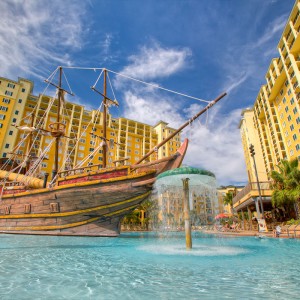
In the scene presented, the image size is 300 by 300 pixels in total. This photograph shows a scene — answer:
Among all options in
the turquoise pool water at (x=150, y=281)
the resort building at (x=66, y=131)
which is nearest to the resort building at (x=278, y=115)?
the resort building at (x=66, y=131)

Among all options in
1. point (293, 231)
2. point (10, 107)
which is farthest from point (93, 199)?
point (10, 107)

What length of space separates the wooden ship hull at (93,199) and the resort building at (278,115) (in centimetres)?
1375

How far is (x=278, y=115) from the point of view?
143 feet

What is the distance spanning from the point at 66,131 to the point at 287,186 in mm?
44615

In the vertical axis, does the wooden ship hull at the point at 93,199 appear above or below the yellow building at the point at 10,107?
below

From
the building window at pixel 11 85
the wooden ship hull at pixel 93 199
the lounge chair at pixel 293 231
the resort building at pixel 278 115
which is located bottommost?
the lounge chair at pixel 293 231

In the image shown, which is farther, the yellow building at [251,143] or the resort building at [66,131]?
the yellow building at [251,143]

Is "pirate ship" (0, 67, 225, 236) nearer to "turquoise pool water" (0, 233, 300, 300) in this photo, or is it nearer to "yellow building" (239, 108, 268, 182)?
"turquoise pool water" (0, 233, 300, 300)

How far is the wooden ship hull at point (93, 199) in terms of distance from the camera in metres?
15.9

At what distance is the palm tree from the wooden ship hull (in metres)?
13.8

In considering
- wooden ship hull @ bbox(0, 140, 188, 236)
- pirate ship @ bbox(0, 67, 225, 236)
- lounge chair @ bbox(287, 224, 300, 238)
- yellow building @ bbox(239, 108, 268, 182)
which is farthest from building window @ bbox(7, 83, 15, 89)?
yellow building @ bbox(239, 108, 268, 182)

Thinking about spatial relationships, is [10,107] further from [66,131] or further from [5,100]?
[66,131]

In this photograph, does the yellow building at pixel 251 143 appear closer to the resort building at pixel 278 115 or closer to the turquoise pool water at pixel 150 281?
the resort building at pixel 278 115

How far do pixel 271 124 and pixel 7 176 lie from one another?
157ft
